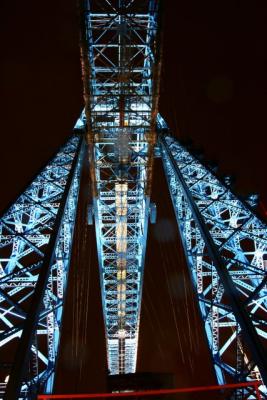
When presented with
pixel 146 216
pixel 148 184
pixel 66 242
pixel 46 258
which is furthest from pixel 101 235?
pixel 46 258

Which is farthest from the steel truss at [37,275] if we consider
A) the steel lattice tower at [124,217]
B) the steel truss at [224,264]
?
the steel truss at [224,264]

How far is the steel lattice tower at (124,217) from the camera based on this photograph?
10484 millimetres

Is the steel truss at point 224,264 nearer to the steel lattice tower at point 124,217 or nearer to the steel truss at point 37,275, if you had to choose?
the steel lattice tower at point 124,217

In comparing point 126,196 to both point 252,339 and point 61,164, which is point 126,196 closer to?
point 61,164

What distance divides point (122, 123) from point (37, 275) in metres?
9.43

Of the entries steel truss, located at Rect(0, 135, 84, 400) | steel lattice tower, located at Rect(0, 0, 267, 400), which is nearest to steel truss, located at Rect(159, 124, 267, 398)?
steel lattice tower, located at Rect(0, 0, 267, 400)

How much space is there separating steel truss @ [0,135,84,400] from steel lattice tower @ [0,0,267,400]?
36 millimetres

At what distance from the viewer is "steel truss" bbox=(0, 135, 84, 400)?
29.2 ft

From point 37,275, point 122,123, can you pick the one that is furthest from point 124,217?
point 37,275

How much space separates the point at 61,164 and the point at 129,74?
4.87 metres

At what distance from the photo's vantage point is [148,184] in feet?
74.6

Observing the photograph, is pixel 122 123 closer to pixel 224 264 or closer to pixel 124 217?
pixel 124 217

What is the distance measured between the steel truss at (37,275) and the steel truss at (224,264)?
168 inches

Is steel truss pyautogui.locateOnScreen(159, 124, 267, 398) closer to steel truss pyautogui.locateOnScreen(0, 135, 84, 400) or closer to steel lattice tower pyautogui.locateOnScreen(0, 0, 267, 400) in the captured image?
steel lattice tower pyautogui.locateOnScreen(0, 0, 267, 400)
